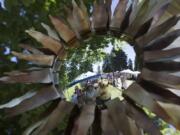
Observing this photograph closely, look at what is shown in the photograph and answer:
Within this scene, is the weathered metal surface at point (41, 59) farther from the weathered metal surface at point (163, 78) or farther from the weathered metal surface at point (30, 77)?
the weathered metal surface at point (163, 78)

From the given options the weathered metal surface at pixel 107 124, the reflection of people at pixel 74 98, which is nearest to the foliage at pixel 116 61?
the reflection of people at pixel 74 98

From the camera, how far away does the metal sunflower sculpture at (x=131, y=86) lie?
3523 millimetres

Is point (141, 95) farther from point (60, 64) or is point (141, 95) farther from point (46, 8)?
point (46, 8)

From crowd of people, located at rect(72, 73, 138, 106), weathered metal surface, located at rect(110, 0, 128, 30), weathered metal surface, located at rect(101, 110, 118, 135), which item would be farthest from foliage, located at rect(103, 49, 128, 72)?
weathered metal surface, located at rect(101, 110, 118, 135)

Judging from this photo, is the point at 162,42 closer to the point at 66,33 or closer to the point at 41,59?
the point at 66,33

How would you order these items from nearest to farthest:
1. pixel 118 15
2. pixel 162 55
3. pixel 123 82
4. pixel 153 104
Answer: pixel 153 104 → pixel 162 55 → pixel 123 82 → pixel 118 15

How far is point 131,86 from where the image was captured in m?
3.57

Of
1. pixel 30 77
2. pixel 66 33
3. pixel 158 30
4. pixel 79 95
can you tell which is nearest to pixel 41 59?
pixel 30 77

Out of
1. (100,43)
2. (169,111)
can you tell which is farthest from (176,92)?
(100,43)

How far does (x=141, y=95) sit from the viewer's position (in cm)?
352

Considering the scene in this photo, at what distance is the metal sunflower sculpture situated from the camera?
3.52 m

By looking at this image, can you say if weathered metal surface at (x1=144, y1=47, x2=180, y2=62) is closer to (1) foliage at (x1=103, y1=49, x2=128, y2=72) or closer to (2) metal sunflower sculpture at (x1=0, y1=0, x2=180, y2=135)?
(2) metal sunflower sculpture at (x1=0, y1=0, x2=180, y2=135)

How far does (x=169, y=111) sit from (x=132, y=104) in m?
0.24

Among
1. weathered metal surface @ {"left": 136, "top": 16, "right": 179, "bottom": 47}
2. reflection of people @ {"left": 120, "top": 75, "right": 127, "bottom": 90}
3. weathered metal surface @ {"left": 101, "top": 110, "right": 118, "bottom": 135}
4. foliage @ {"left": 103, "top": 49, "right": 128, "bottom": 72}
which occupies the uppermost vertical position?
weathered metal surface @ {"left": 136, "top": 16, "right": 179, "bottom": 47}
